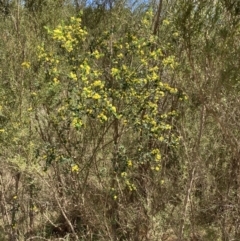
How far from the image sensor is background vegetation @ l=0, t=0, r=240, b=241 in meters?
4.78

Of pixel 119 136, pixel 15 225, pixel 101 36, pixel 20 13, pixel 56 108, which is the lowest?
pixel 15 225

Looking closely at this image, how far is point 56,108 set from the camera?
17.2 ft

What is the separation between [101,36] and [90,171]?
1.74 m

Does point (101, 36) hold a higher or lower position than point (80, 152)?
higher

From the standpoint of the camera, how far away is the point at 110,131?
5895mm

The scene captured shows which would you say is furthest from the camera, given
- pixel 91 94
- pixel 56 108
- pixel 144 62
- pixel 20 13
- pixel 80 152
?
pixel 20 13

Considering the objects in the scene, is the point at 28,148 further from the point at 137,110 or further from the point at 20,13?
the point at 20,13

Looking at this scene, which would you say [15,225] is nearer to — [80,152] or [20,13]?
[80,152]

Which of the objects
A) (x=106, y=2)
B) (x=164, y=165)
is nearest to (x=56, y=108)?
(x=164, y=165)

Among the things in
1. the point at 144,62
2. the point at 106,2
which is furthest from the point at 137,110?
the point at 106,2

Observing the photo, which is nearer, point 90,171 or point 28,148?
point 28,148

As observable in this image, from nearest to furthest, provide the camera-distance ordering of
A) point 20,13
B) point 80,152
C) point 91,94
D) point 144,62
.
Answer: point 91,94
point 144,62
point 80,152
point 20,13

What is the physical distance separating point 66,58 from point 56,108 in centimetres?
60

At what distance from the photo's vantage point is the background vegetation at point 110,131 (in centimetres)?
478
